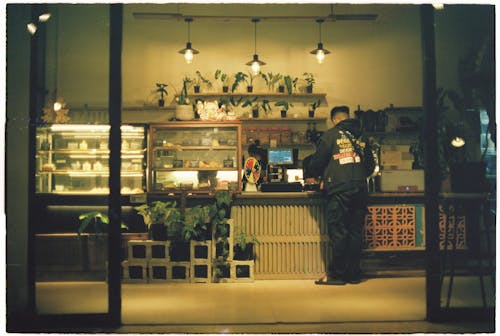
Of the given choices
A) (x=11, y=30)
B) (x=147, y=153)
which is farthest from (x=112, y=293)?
(x=147, y=153)

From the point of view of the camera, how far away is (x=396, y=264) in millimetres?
6535

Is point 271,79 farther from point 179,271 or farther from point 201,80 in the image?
point 179,271

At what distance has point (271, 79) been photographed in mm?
9477

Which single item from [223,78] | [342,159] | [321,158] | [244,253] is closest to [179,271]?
[244,253]

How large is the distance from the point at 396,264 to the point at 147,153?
11.6 ft

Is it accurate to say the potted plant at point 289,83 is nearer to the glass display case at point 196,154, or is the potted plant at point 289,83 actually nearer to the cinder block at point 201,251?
the glass display case at point 196,154

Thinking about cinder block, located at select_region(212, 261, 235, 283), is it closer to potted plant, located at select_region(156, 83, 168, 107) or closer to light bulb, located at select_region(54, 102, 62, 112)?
light bulb, located at select_region(54, 102, 62, 112)

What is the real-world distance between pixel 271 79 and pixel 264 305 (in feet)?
16.8

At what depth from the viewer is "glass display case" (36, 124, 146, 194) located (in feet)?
23.5

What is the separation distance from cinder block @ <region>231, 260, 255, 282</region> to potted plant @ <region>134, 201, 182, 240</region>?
0.66 meters

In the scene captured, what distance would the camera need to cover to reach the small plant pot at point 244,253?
6.15 metres

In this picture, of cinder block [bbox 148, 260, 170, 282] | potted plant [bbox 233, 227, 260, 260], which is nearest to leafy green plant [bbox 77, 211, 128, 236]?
cinder block [bbox 148, 260, 170, 282]

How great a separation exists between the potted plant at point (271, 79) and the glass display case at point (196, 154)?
5.13ft

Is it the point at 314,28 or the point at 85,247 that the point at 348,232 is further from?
the point at 314,28
